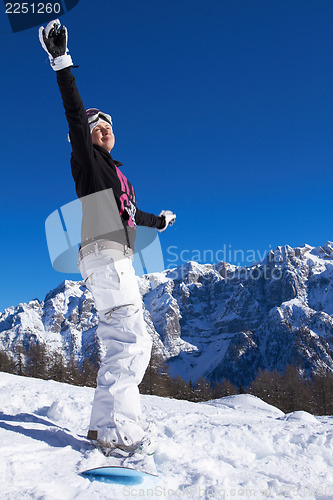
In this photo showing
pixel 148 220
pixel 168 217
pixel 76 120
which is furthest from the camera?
pixel 168 217

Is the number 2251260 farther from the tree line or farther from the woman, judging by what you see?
the tree line

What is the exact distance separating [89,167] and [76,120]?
442mm

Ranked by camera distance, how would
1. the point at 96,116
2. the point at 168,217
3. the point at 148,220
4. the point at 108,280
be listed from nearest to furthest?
the point at 108,280 → the point at 96,116 → the point at 148,220 → the point at 168,217

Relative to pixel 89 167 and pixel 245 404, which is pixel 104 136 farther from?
pixel 245 404

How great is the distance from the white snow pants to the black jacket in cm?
33

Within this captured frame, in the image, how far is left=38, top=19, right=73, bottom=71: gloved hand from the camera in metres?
3.04

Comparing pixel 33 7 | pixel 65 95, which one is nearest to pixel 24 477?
pixel 65 95

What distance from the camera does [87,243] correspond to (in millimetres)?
3479

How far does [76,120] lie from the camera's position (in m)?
3.17

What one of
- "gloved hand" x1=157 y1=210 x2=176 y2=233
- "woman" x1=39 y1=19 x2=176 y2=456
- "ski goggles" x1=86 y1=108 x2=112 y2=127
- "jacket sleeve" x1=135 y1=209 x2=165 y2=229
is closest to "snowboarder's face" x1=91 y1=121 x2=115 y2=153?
"ski goggles" x1=86 y1=108 x2=112 y2=127

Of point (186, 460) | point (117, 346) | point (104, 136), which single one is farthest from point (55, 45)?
point (186, 460)

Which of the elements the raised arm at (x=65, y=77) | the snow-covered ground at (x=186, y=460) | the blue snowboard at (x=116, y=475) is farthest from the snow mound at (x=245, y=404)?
the raised arm at (x=65, y=77)

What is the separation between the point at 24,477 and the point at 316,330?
201 m

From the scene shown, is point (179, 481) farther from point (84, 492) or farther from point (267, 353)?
point (267, 353)
